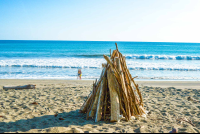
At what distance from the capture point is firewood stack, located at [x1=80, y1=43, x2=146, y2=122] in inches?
169

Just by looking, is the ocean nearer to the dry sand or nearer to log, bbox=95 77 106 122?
the dry sand

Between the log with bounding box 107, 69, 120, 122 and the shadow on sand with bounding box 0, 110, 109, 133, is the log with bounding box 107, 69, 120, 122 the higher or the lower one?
the higher one

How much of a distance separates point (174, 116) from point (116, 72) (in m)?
2.08

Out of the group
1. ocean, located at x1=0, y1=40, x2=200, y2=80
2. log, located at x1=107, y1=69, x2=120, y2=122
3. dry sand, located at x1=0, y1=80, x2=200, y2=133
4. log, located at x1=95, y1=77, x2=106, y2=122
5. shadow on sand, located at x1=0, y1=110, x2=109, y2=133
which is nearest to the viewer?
dry sand, located at x1=0, y1=80, x2=200, y2=133

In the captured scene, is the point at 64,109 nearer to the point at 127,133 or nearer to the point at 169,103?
the point at 127,133

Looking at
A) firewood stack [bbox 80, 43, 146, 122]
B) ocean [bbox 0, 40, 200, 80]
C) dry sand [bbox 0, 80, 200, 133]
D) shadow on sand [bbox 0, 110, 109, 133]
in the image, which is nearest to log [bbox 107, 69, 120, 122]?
firewood stack [bbox 80, 43, 146, 122]

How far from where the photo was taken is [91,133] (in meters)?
3.59

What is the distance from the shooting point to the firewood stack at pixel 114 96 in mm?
4281

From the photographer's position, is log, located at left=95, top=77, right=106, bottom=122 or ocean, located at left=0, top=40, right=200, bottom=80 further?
ocean, located at left=0, top=40, right=200, bottom=80

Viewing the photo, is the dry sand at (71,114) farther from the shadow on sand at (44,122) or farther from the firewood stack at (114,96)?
the firewood stack at (114,96)

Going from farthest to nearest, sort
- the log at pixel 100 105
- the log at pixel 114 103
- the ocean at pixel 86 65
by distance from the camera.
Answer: the ocean at pixel 86 65, the log at pixel 100 105, the log at pixel 114 103

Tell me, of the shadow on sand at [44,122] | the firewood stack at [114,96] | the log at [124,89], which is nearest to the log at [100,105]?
the firewood stack at [114,96]

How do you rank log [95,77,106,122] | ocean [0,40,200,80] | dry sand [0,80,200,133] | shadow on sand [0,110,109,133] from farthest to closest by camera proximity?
1. ocean [0,40,200,80]
2. log [95,77,106,122]
3. shadow on sand [0,110,109,133]
4. dry sand [0,80,200,133]

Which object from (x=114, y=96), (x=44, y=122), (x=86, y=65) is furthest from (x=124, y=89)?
(x=86, y=65)
